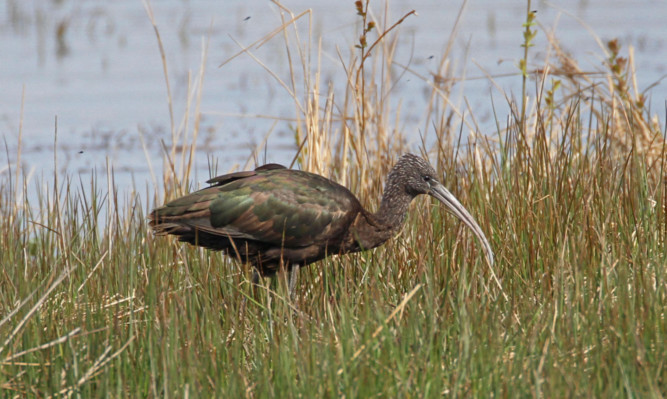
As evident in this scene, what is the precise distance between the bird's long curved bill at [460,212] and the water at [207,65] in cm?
300

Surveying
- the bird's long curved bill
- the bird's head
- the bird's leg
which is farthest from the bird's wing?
the bird's long curved bill

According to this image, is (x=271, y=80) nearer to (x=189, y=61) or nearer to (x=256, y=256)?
(x=189, y=61)

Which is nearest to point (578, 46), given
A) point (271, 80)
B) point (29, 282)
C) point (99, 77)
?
point (271, 80)

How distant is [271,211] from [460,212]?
87cm

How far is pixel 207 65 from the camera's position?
47.3ft

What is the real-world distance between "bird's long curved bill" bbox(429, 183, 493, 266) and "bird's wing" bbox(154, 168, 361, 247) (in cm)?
43

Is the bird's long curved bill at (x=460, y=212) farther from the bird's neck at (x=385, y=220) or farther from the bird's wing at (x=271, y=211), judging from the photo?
the bird's wing at (x=271, y=211)

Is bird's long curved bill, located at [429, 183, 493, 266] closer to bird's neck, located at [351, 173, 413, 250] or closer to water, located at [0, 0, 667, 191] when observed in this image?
bird's neck, located at [351, 173, 413, 250]

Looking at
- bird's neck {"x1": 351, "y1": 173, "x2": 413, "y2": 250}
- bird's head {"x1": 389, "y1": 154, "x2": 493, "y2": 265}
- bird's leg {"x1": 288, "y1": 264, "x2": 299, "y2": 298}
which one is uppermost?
bird's head {"x1": 389, "y1": 154, "x2": 493, "y2": 265}

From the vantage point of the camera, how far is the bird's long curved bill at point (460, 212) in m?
4.76

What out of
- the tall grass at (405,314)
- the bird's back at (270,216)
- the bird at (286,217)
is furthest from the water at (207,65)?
the bird's back at (270,216)

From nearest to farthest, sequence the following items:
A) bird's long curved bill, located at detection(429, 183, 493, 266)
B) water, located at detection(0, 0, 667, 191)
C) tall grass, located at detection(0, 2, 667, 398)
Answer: tall grass, located at detection(0, 2, 667, 398) → bird's long curved bill, located at detection(429, 183, 493, 266) → water, located at detection(0, 0, 667, 191)

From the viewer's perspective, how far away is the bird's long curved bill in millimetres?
4762

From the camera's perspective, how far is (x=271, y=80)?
1367cm
